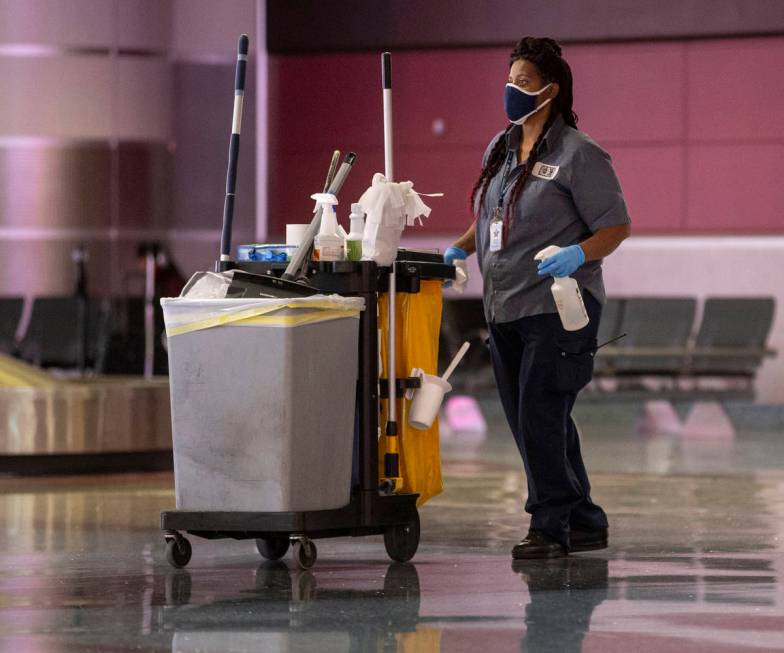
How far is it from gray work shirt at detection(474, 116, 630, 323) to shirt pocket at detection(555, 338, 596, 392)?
10 cm

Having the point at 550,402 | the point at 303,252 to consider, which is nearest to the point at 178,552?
the point at 303,252

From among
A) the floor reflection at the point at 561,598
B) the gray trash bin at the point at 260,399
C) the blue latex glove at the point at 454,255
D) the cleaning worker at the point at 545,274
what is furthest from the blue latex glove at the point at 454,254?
the floor reflection at the point at 561,598

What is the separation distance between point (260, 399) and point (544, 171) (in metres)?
1.06

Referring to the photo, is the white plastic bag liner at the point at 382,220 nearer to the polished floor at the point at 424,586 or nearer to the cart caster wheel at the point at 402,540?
the cart caster wheel at the point at 402,540

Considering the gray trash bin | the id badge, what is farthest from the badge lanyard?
the gray trash bin

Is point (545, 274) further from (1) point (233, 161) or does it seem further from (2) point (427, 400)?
(1) point (233, 161)

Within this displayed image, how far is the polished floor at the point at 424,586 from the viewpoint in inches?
125

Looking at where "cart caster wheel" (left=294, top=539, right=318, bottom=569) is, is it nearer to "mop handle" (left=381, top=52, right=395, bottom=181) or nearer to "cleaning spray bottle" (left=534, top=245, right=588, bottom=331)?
"cleaning spray bottle" (left=534, top=245, right=588, bottom=331)

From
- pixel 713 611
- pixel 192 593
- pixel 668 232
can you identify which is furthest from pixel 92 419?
pixel 668 232

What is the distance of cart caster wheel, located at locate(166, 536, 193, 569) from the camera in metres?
4.27

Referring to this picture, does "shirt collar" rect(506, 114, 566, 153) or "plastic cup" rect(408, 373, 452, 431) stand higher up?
"shirt collar" rect(506, 114, 566, 153)

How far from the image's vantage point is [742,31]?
15.0 meters

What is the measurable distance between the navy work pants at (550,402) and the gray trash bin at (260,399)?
549 millimetres

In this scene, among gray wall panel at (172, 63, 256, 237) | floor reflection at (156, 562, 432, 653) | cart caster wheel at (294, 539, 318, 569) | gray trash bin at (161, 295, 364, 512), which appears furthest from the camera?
gray wall panel at (172, 63, 256, 237)
